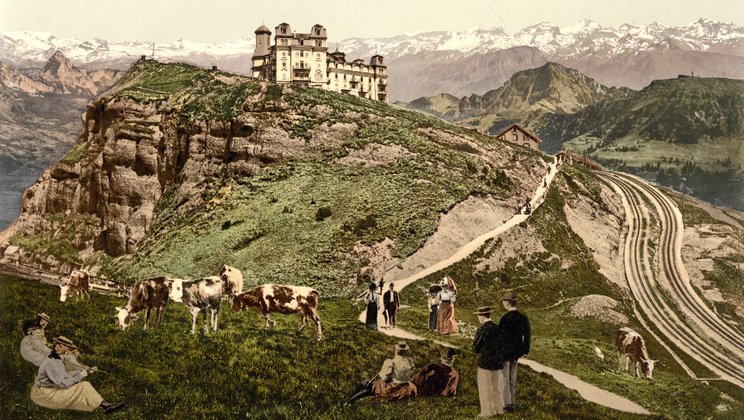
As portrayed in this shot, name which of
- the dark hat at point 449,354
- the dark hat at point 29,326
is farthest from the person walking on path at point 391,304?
the dark hat at point 29,326

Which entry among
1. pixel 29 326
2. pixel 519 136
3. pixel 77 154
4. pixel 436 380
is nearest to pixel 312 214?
pixel 436 380

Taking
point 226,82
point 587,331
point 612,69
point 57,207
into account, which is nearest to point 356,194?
point 587,331

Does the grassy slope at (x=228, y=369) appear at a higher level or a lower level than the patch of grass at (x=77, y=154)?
lower

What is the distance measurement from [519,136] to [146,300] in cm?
6236

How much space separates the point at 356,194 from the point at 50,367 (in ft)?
66.7

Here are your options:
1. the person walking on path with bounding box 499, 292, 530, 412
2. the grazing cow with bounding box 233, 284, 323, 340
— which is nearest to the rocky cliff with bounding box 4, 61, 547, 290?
the grazing cow with bounding box 233, 284, 323, 340

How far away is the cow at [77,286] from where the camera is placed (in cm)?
2402

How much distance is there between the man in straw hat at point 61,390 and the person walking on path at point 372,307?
10039mm

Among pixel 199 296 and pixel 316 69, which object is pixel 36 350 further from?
pixel 316 69

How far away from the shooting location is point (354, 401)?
21.8m

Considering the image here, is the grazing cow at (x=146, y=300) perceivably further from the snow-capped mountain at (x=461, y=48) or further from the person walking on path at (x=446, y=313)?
the snow-capped mountain at (x=461, y=48)

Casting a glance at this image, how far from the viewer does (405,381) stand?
22234 millimetres

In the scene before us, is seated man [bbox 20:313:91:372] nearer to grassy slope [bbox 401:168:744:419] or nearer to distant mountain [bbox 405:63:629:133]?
grassy slope [bbox 401:168:744:419]

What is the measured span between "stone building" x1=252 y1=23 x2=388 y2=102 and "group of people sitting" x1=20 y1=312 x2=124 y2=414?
25905mm
